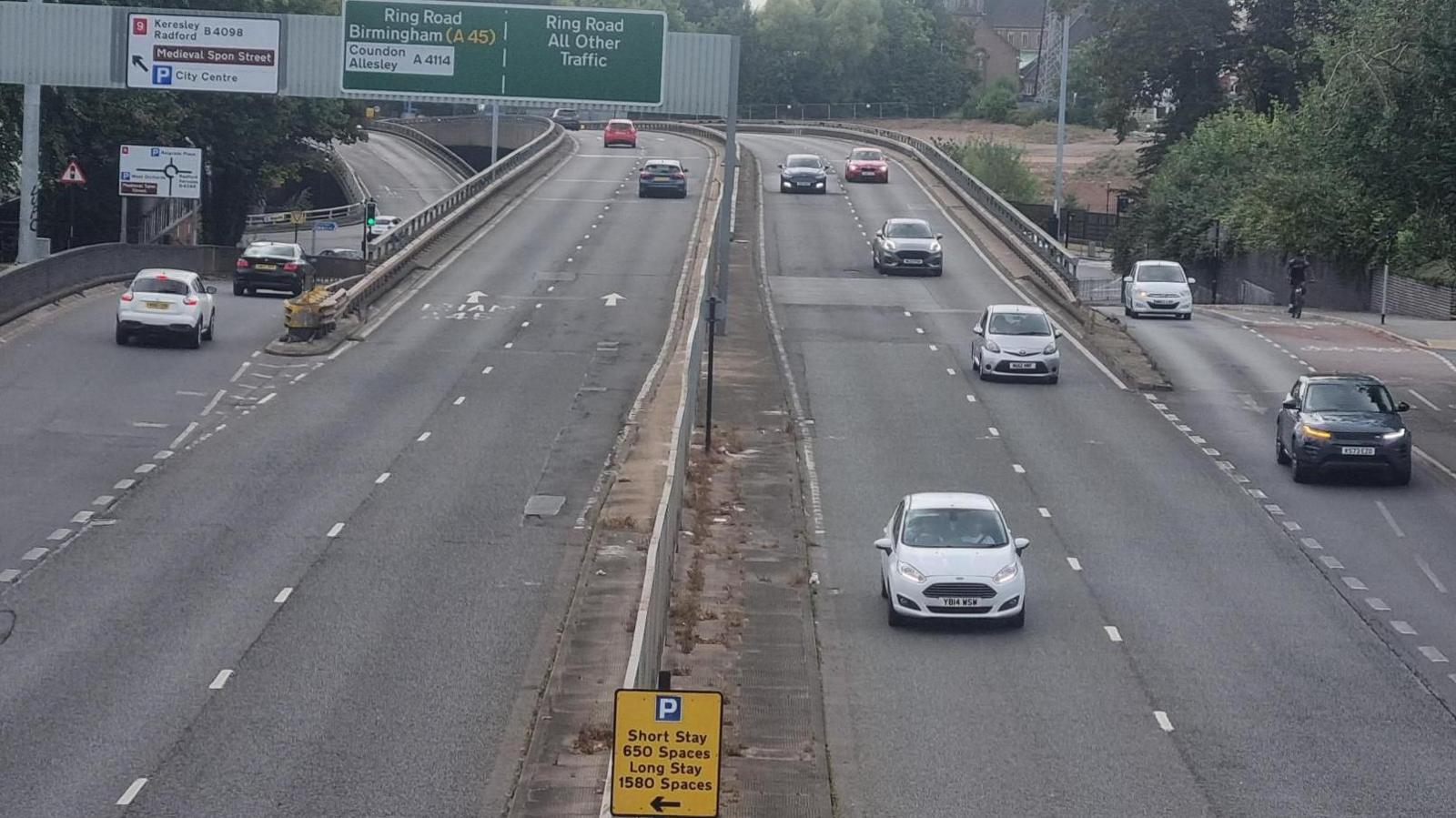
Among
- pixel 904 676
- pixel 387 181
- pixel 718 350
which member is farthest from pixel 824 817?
pixel 387 181

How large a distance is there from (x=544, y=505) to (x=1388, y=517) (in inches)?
477

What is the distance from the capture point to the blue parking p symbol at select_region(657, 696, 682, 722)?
10.3 meters

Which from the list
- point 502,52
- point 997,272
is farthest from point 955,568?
point 997,272

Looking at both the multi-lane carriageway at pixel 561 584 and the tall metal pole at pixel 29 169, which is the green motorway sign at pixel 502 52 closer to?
the multi-lane carriageway at pixel 561 584

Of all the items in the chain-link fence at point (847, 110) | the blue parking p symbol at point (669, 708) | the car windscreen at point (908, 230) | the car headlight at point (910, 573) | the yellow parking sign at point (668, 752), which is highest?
the chain-link fence at point (847, 110)

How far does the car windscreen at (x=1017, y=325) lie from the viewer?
38.8 meters

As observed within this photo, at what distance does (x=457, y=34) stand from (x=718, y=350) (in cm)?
992

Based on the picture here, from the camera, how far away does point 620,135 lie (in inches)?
3861

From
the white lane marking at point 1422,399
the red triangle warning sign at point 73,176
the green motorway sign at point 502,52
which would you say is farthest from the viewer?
the red triangle warning sign at point 73,176

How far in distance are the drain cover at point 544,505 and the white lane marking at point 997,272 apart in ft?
50.0

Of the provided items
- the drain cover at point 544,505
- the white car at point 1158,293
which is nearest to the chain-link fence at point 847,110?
the white car at point 1158,293

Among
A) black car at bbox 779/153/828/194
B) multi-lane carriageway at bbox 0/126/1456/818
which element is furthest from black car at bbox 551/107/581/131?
multi-lane carriageway at bbox 0/126/1456/818

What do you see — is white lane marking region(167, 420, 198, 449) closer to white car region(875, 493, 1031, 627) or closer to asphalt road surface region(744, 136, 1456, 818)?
asphalt road surface region(744, 136, 1456, 818)

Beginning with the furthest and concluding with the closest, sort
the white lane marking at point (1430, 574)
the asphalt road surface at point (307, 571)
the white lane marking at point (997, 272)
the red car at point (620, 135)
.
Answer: the red car at point (620, 135), the white lane marking at point (997, 272), the white lane marking at point (1430, 574), the asphalt road surface at point (307, 571)
